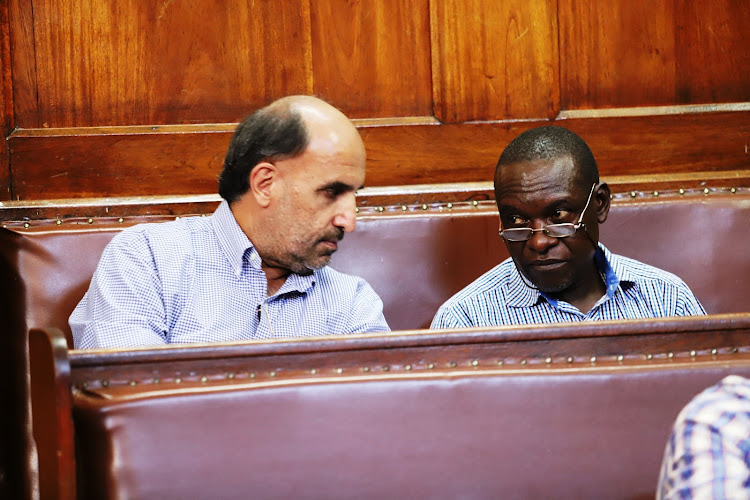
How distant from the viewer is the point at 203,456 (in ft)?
2.91

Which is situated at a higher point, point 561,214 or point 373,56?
point 373,56

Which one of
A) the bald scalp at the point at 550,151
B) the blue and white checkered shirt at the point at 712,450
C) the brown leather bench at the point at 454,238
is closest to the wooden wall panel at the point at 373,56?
the brown leather bench at the point at 454,238

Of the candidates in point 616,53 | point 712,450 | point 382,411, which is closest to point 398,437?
point 382,411

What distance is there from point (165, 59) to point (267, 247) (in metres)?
0.50

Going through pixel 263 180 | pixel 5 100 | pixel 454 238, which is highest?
pixel 5 100

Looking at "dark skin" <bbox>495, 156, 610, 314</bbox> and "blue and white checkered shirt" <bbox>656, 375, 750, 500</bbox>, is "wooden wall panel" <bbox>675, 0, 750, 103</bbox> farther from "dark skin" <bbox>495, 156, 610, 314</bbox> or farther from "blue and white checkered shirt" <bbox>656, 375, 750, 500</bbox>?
"blue and white checkered shirt" <bbox>656, 375, 750, 500</bbox>

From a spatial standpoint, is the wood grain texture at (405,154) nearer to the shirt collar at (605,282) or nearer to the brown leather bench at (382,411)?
the shirt collar at (605,282)

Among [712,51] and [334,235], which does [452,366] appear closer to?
[334,235]

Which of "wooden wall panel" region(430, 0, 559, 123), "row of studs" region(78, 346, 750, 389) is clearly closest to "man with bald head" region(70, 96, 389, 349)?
"wooden wall panel" region(430, 0, 559, 123)

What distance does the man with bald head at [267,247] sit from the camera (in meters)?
1.51

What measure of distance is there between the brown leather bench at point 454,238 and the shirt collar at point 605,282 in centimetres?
13

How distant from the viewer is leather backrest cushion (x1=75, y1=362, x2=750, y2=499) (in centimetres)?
89

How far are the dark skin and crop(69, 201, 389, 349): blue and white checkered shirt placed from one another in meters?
0.27

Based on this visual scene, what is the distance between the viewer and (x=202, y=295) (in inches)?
60.2
